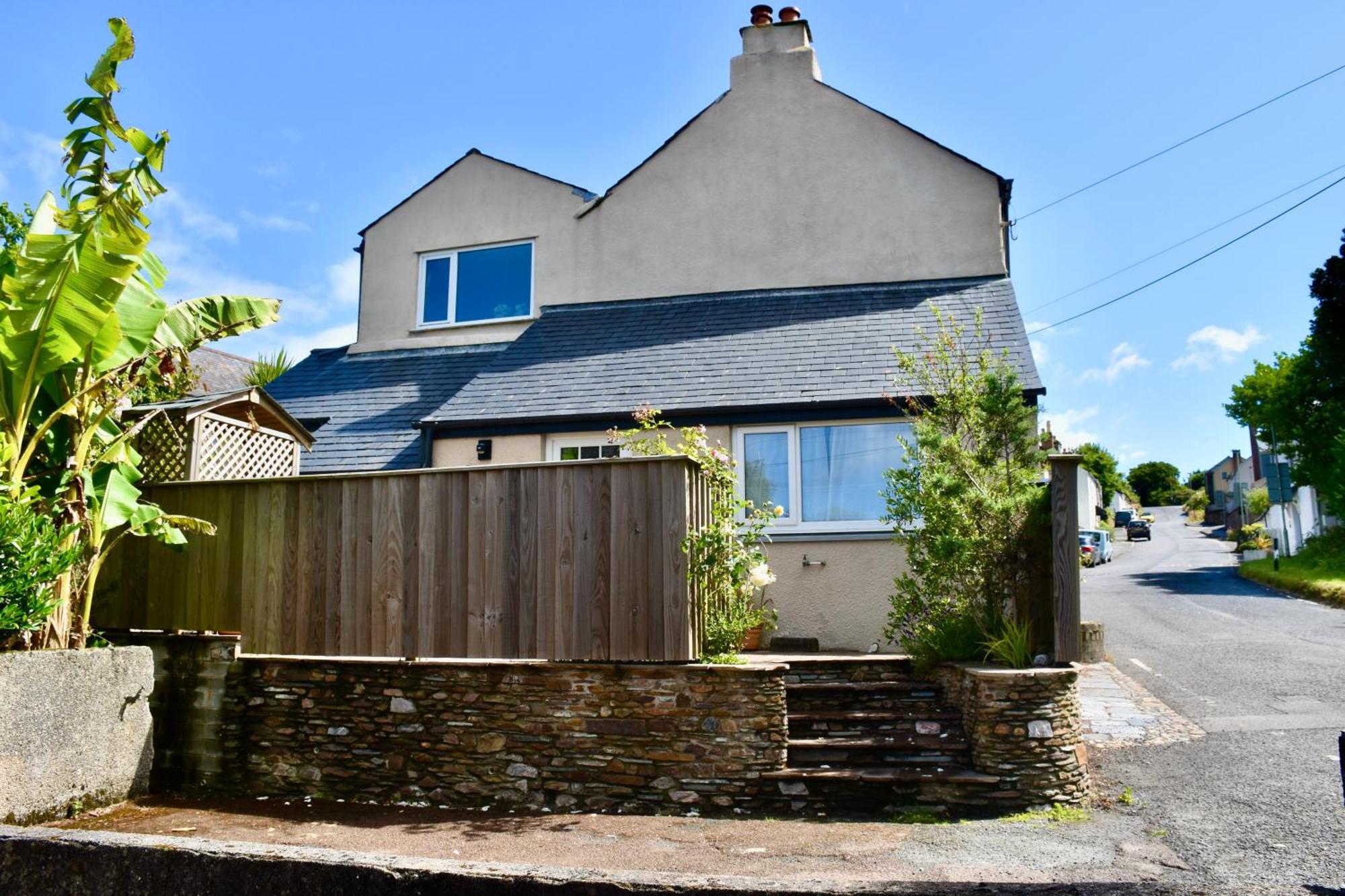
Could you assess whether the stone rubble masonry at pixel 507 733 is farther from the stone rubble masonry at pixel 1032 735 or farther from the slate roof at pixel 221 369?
the slate roof at pixel 221 369

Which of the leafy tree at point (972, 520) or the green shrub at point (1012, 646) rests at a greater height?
the leafy tree at point (972, 520)

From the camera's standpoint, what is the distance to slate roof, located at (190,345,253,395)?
27.9 meters

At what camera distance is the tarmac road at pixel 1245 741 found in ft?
18.9

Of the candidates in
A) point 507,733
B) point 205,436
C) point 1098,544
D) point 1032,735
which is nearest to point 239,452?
point 205,436

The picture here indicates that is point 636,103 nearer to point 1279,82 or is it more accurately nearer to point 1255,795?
point 1279,82

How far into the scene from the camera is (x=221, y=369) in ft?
97.9

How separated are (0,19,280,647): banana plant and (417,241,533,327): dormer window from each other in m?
7.73

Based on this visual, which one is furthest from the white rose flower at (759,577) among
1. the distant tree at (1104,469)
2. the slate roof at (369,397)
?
the distant tree at (1104,469)

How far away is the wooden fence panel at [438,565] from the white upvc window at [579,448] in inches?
149

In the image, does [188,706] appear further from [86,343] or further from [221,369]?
[221,369]

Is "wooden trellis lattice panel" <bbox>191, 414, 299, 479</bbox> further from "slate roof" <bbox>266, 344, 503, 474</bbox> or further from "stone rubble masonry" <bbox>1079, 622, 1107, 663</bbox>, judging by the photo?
"stone rubble masonry" <bbox>1079, 622, 1107, 663</bbox>

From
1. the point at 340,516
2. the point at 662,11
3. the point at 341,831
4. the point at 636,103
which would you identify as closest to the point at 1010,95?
the point at 662,11

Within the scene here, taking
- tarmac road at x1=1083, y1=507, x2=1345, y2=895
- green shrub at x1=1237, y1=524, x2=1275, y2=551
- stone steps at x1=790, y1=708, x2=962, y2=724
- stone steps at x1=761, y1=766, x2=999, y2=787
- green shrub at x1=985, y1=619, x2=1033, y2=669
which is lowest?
tarmac road at x1=1083, y1=507, x2=1345, y2=895

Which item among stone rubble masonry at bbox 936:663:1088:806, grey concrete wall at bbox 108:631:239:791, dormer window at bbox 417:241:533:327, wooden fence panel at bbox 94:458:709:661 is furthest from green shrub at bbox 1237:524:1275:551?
grey concrete wall at bbox 108:631:239:791
